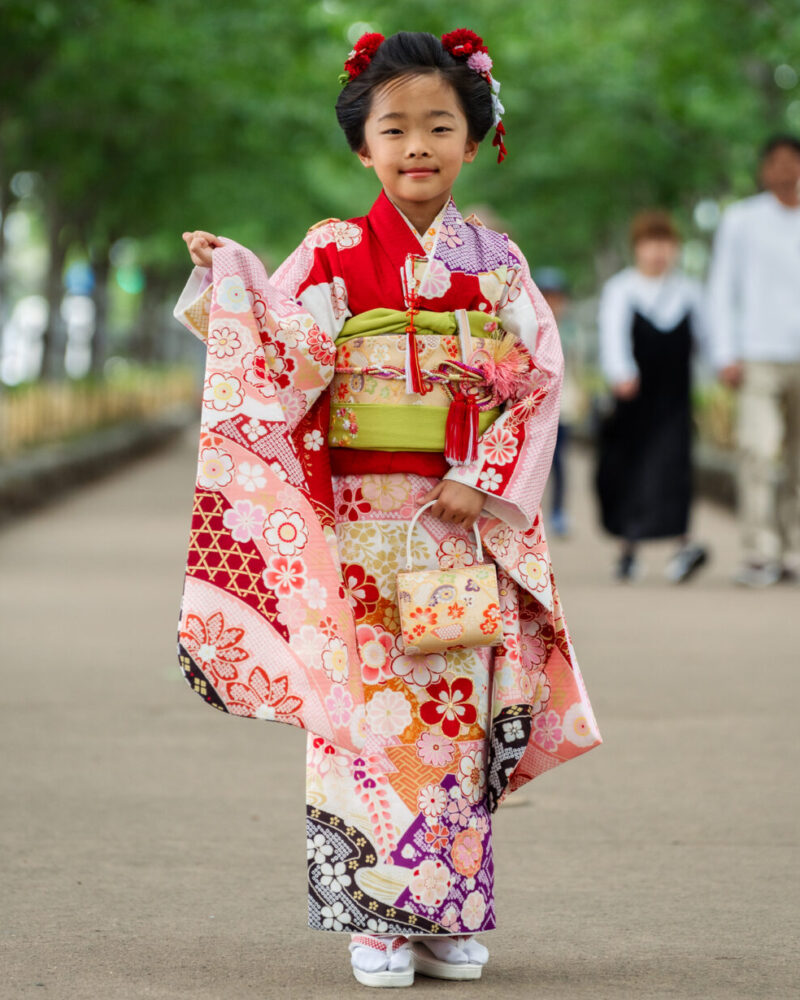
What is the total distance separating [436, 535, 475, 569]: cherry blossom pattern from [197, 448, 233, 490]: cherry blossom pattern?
18.2 inches

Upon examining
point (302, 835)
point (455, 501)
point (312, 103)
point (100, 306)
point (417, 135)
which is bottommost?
point (302, 835)

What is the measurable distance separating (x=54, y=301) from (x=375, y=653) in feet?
64.8

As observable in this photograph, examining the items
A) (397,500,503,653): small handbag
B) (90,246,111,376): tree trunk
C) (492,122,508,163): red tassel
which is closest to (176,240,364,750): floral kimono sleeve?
(397,500,503,653): small handbag

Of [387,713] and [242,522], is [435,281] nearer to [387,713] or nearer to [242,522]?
[242,522]

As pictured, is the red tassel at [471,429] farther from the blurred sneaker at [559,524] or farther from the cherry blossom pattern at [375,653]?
the blurred sneaker at [559,524]

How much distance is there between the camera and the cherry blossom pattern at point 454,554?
12.6 feet

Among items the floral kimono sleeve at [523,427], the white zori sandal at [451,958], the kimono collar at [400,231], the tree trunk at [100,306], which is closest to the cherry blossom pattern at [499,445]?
the floral kimono sleeve at [523,427]

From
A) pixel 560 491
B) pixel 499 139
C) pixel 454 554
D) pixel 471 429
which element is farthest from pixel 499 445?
pixel 560 491

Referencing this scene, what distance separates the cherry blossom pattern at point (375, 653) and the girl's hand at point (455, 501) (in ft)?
0.86

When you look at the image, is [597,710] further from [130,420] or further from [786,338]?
[130,420]

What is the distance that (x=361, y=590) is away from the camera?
12.5 feet

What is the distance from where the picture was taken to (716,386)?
2131 centimetres

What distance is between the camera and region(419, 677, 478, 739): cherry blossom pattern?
12.4 ft

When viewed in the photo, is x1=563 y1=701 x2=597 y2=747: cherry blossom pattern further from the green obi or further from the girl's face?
the girl's face
